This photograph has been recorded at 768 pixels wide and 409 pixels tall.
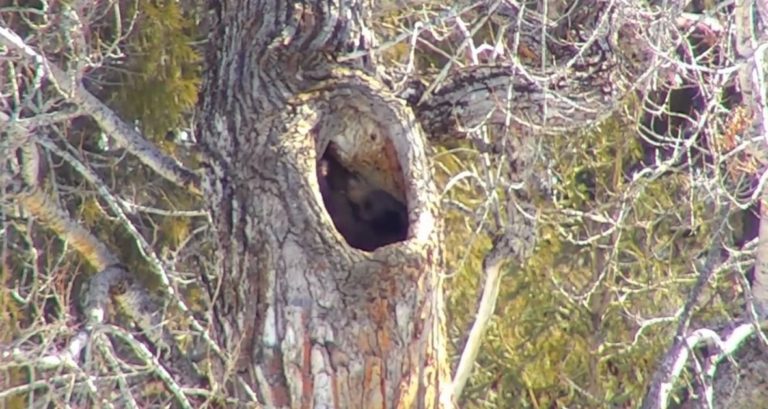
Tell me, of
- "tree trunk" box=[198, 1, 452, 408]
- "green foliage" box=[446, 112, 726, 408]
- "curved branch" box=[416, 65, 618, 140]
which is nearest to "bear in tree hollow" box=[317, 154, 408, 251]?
"tree trunk" box=[198, 1, 452, 408]

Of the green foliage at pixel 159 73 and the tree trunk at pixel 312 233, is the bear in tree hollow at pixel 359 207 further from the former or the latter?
the green foliage at pixel 159 73

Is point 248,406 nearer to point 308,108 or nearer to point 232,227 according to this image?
point 232,227

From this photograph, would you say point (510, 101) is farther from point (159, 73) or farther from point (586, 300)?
point (586, 300)

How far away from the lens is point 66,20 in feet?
17.7

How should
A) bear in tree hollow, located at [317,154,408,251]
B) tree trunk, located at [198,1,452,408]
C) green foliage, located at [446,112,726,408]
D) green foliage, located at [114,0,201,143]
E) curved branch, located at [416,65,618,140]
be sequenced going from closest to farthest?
tree trunk, located at [198,1,452,408] < bear in tree hollow, located at [317,154,408,251] < curved branch, located at [416,65,618,140] < green foliage, located at [114,0,201,143] < green foliage, located at [446,112,726,408]

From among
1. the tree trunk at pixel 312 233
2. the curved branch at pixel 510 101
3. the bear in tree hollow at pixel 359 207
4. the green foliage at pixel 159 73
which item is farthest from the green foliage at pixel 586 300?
the tree trunk at pixel 312 233

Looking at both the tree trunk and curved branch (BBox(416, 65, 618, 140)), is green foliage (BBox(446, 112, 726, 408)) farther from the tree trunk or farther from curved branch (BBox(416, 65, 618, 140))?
the tree trunk

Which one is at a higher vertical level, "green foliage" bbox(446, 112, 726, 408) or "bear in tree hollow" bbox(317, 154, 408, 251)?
"bear in tree hollow" bbox(317, 154, 408, 251)


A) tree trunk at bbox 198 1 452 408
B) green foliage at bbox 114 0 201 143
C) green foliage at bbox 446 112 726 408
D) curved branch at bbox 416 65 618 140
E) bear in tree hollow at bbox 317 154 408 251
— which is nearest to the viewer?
tree trunk at bbox 198 1 452 408

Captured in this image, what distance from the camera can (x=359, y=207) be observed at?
14.9ft

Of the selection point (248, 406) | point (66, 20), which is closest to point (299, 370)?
point (248, 406)

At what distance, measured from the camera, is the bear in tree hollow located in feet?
14.8

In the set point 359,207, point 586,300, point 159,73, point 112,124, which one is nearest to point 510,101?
point 359,207

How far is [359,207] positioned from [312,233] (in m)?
0.38
